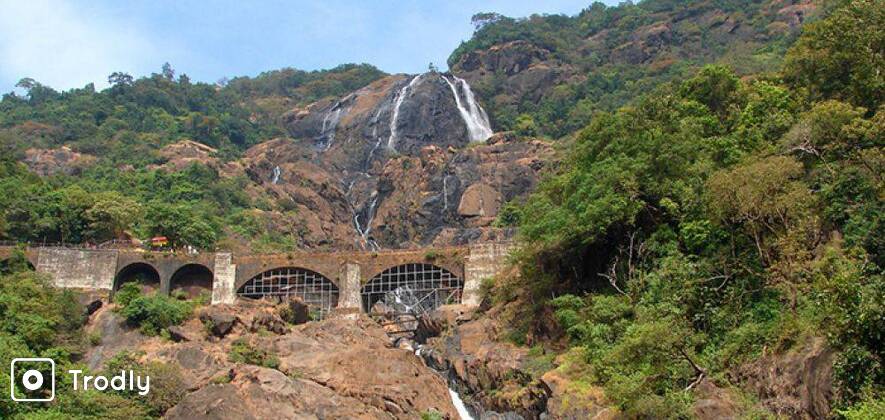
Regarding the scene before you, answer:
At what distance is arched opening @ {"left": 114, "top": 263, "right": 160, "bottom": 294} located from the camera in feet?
156

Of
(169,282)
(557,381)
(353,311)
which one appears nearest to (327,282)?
(353,311)

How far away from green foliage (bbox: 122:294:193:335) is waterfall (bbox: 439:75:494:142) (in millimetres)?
53426

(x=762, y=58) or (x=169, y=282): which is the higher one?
(x=762, y=58)

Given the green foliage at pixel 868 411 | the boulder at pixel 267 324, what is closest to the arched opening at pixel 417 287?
the boulder at pixel 267 324

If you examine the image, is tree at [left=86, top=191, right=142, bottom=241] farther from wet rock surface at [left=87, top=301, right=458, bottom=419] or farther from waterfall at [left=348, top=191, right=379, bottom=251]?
waterfall at [left=348, top=191, right=379, bottom=251]

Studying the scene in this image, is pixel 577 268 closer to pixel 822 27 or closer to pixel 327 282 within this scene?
pixel 822 27

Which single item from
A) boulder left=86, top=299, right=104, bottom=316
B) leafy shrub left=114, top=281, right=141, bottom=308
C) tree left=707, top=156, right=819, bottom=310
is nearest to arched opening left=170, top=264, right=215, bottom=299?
leafy shrub left=114, top=281, right=141, bottom=308

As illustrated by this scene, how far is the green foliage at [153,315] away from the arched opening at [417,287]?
12.7 meters

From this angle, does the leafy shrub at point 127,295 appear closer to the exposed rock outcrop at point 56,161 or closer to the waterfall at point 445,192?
the waterfall at point 445,192

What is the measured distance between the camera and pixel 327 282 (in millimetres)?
48656

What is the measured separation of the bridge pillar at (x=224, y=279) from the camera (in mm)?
47219

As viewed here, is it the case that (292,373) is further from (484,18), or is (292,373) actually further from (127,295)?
(484,18)

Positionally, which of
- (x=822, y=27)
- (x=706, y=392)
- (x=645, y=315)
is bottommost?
(x=706, y=392)

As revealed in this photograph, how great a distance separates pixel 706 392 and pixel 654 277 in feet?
19.2
